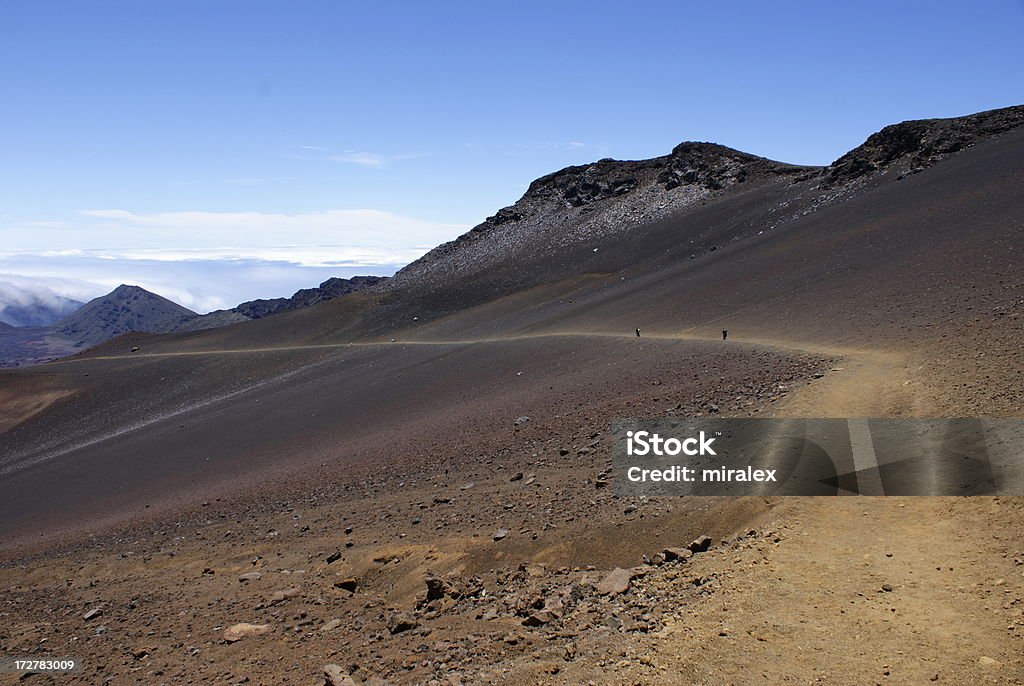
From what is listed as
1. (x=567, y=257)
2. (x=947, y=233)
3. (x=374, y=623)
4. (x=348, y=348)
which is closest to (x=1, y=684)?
(x=374, y=623)

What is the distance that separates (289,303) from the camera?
10362 centimetres

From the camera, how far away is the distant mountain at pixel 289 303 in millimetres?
97688

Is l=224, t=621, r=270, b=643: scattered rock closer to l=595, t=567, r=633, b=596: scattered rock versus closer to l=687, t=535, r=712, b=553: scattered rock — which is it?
l=595, t=567, r=633, b=596: scattered rock

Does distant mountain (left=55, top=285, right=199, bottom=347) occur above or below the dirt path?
above

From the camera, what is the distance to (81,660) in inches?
332

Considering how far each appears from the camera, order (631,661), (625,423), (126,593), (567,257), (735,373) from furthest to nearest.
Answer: (567,257) < (735,373) < (625,423) < (126,593) < (631,661)

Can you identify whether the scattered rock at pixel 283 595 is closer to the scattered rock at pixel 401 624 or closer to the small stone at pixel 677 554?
the scattered rock at pixel 401 624

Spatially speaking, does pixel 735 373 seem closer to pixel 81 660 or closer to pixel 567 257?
pixel 81 660

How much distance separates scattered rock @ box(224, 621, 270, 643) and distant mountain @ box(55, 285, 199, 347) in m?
159

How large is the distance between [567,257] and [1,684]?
4050cm

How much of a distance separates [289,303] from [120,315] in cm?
8364

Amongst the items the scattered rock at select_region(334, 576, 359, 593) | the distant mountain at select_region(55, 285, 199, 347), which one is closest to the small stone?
the scattered rock at select_region(334, 576, 359, 593)

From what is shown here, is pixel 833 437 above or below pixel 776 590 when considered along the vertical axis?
above

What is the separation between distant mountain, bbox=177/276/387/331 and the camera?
320 feet
